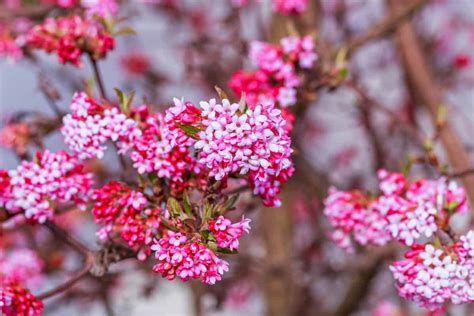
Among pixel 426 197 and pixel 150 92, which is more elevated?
pixel 150 92

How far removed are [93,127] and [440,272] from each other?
983 millimetres

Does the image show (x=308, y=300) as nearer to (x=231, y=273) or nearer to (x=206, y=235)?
(x=231, y=273)

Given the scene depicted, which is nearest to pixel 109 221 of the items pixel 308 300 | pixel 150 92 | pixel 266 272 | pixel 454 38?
pixel 266 272

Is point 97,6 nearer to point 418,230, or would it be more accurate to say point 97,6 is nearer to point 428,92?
point 418,230

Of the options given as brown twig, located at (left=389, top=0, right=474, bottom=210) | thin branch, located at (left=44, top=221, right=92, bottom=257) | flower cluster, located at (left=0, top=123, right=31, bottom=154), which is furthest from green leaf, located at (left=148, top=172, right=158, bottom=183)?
brown twig, located at (left=389, top=0, right=474, bottom=210)

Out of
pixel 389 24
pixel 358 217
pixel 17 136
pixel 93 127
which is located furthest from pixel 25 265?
pixel 389 24

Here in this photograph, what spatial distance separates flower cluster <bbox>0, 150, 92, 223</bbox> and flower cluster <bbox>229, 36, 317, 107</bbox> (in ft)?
2.03

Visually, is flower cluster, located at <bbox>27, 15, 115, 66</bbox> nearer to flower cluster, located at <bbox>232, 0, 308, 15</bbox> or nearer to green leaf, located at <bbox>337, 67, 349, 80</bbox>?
green leaf, located at <bbox>337, 67, 349, 80</bbox>

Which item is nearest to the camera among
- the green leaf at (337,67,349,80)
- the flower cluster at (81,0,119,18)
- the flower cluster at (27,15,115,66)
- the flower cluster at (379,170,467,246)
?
the flower cluster at (379,170,467,246)

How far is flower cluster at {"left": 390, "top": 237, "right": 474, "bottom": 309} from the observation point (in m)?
1.59

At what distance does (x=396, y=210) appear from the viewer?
1773 mm

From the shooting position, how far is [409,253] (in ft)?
5.41

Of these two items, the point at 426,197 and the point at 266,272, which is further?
the point at 266,272

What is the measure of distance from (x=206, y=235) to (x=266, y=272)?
2946 millimetres
